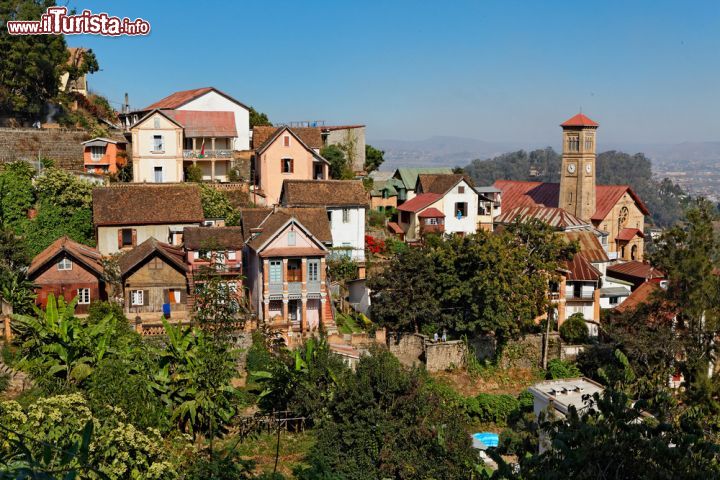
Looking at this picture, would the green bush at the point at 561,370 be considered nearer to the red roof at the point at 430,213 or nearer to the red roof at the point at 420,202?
the red roof at the point at 430,213

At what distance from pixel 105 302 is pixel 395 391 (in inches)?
576

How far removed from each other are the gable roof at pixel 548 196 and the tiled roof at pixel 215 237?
30.3 metres

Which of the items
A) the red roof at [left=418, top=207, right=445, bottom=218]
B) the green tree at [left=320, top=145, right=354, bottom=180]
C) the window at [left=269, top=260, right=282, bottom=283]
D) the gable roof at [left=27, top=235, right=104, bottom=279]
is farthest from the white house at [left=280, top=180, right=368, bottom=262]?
the green tree at [left=320, top=145, right=354, bottom=180]

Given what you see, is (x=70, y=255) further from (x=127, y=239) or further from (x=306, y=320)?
(x=306, y=320)

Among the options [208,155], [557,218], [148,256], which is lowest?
[148,256]

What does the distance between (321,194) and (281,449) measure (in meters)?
18.7

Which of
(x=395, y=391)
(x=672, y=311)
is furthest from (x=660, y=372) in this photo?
(x=395, y=391)

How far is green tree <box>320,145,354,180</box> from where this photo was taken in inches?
2192

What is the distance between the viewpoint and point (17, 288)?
33.2 metres

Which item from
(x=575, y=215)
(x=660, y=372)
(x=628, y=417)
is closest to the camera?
(x=628, y=417)

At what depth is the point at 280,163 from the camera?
49656 mm

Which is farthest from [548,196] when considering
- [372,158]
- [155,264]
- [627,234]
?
[155,264]

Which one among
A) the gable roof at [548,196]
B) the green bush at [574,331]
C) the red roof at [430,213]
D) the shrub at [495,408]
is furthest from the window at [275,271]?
the gable roof at [548,196]

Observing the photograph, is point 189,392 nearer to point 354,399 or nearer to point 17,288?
point 354,399
